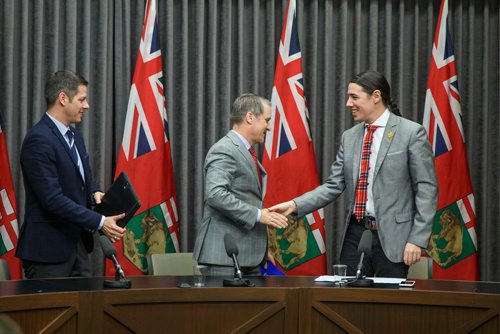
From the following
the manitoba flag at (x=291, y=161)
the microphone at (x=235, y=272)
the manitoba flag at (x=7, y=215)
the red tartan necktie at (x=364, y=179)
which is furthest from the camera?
the manitoba flag at (x=291, y=161)

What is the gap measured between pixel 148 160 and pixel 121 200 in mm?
1525

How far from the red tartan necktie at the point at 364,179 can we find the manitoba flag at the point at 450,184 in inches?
73.7

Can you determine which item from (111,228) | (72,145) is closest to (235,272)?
(111,228)

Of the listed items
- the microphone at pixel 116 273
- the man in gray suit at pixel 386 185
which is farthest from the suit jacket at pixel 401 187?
the microphone at pixel 116 273

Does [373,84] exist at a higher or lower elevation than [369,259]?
higher

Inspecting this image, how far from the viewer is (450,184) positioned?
5.65 metres

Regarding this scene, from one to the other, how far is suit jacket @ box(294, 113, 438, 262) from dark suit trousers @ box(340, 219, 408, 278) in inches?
1.5

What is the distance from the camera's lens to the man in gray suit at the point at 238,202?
12.1 ft

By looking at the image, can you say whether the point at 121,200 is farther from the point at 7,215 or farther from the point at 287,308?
the point at 7,215

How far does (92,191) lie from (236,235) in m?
0.84

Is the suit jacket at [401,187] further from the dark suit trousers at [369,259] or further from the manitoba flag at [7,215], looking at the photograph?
the manitoba flag at [7,215]

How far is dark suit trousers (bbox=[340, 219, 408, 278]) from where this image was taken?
12.2 feet

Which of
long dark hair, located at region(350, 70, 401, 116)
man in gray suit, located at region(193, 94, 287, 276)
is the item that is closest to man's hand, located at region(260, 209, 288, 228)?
man in gray suit, located at region(193, 94, 287, 276)

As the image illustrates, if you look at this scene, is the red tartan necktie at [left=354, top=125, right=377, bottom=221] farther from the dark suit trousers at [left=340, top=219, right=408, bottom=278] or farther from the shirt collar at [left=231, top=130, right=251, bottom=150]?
the shirt collar at [left=231, top=130, right=251, bottom=150]
